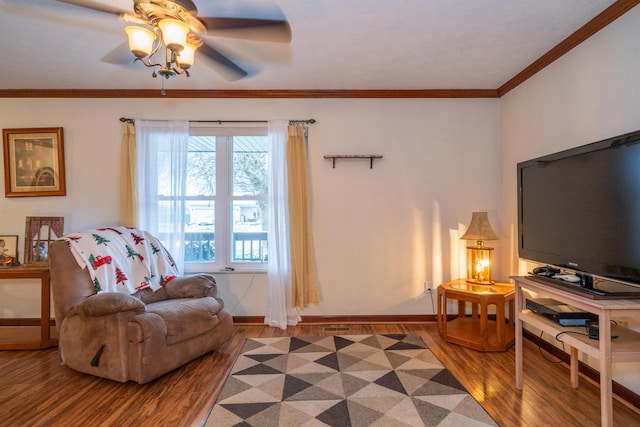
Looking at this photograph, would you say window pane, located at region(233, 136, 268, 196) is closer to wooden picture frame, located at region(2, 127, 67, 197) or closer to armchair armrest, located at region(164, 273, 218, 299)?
armchair armrest, located at region(164, 273, 218, 299)

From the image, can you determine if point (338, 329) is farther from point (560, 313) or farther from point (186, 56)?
point (186, 56)

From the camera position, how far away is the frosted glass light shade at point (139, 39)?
5.40 ft

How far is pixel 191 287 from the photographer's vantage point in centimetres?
287

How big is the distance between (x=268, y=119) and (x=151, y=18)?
1.84 metres

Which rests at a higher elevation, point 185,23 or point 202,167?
point 185,23

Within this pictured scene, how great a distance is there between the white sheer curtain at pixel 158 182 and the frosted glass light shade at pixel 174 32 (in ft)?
6.18

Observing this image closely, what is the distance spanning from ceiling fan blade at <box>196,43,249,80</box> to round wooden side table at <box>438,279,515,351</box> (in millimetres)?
2542

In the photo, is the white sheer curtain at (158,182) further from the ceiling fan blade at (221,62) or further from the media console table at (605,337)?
the media console table at (605,337)

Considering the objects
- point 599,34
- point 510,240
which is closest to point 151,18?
point 599,34

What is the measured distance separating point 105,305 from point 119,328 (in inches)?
7.3

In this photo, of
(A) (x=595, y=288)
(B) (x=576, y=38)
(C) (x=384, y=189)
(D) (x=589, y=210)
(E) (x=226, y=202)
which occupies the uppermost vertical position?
(B) (x=576, y=38)

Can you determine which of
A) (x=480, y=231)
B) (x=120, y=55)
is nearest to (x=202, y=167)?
(x=120, y=55)

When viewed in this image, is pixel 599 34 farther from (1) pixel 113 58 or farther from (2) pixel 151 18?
(1) pixel 113 58

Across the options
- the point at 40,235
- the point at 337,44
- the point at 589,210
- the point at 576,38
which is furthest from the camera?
the point at 40,235
